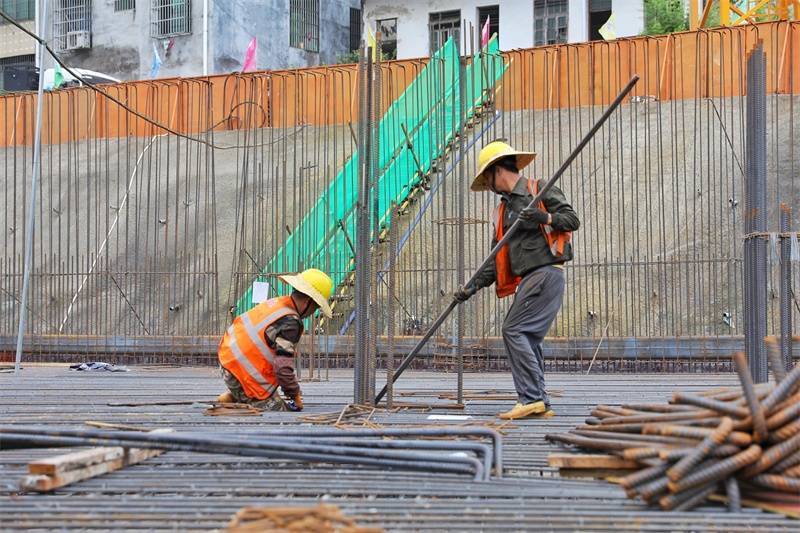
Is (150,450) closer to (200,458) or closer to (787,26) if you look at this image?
(200,458)

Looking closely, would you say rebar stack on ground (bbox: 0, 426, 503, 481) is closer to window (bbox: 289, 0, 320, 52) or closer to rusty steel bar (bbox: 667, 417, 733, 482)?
rusty steel bar (bbox: 667, 417, 733, 482)

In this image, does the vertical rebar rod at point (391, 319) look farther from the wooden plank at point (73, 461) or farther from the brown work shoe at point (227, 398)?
the wooden plank at point (73, 461)

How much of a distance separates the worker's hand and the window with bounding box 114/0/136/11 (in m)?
25.4

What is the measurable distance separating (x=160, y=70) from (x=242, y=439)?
84.4 feet

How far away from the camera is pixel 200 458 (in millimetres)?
4570

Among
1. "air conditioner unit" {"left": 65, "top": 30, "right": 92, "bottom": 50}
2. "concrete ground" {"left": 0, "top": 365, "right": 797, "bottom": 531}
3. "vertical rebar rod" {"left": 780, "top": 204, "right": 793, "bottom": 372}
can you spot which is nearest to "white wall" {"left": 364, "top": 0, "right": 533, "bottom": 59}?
"air conditioner unit" {"left": 65, "top": 30, "right": 92, "bottom": 50}

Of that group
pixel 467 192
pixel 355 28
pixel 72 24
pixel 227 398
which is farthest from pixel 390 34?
pixel 227 398

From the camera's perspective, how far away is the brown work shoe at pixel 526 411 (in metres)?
6.00

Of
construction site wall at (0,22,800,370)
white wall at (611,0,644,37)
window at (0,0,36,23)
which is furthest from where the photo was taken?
window at (0,0,36,23)

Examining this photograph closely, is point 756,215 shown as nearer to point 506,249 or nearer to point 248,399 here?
point 506,249

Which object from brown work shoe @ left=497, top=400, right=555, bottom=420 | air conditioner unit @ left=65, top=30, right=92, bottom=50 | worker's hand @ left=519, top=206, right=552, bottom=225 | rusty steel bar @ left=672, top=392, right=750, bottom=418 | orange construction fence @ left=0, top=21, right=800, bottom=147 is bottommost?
brown work shoe @ left=497, top=400, right=555, bottom=420

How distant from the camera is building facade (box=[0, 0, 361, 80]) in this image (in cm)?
2817

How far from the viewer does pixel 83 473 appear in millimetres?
4016

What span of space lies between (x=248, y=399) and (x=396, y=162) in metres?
9.01
